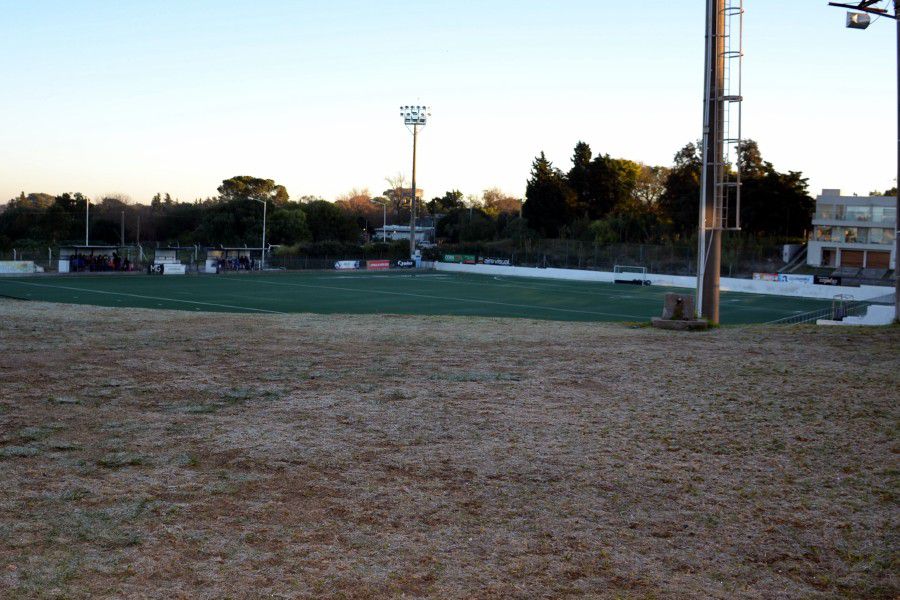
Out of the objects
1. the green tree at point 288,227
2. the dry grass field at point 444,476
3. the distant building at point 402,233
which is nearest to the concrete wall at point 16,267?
the green tree at point 288,227

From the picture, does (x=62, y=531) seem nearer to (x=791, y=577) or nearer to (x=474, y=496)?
(x=474, y=496)

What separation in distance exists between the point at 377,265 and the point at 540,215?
89.3ft

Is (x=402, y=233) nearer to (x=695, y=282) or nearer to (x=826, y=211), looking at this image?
(x=826, y=211)

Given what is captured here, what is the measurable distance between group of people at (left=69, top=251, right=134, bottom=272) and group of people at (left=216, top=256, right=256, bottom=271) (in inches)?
293

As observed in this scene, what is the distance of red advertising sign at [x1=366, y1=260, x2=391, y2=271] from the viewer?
280ft

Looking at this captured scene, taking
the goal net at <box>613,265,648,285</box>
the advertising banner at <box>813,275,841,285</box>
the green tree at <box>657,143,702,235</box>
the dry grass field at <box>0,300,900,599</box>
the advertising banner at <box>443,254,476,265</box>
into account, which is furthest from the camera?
the green tree at <box>657,143,702,235</box>

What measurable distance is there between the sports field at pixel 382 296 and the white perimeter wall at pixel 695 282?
120 inches

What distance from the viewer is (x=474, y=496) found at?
6891mm

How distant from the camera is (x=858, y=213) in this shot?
279 feet

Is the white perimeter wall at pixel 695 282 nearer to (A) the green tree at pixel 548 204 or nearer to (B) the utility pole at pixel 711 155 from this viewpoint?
(A) the green tree at pixel 548 204

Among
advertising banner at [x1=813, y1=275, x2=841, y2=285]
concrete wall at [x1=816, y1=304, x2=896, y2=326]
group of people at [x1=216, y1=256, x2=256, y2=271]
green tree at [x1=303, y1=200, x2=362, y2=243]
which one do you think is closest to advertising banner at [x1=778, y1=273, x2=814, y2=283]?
advertising banner at [x1=813, y1=275, x2=841, y2=285]

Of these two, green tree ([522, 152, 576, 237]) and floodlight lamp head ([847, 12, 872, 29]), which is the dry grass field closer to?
floodlight lamp head ([847, 12, 872, 29])

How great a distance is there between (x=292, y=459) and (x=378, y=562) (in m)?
2.37

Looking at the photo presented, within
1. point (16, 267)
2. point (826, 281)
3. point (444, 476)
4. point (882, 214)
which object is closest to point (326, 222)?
point (16, 267)
